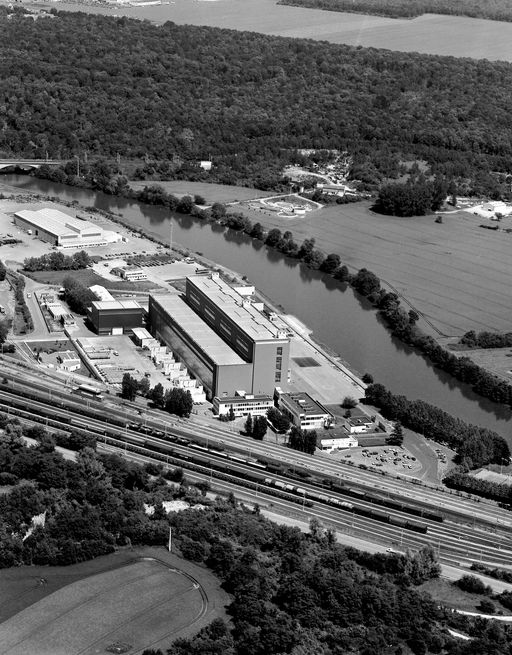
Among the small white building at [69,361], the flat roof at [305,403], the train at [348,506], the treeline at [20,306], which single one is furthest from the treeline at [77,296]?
the train at [348,506]

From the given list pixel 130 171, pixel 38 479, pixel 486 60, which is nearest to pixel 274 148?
pixel 130 171

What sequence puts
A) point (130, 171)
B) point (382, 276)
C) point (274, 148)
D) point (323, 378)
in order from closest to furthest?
1. point (323, 378)
2. point (382, 276)
3. point (130, 171)
4. point (274, 148)

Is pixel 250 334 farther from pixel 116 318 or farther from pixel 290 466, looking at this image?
pixel 116 318

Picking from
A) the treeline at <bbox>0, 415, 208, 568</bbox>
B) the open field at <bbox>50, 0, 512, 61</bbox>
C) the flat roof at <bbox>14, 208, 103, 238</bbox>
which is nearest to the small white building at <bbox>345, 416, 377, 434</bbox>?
the treeline at <bbox>0, 415, 208, 568</bbox>

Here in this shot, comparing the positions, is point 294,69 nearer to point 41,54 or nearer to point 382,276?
point 41,54

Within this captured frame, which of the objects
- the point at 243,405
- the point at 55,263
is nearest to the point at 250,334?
the point at 243,405

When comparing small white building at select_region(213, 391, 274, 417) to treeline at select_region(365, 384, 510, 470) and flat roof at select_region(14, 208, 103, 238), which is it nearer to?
treeline at select_region(365, 384, 510, 470)

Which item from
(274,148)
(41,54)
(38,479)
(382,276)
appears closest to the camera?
(38,479)
